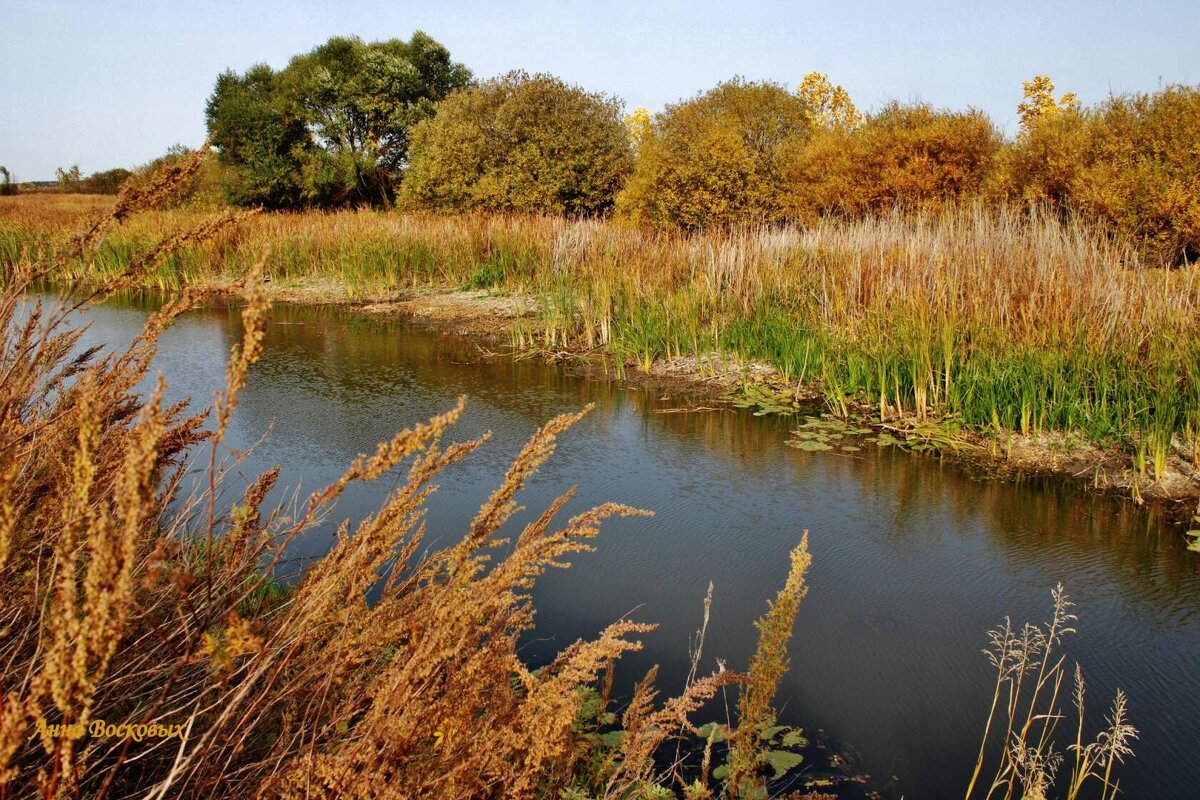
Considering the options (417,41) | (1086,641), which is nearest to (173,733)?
(1086,641)

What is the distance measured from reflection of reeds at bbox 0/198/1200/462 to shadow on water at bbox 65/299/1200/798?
865mm

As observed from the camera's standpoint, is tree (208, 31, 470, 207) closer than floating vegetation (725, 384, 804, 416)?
No

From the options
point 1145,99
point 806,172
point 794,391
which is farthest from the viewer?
point 806,172

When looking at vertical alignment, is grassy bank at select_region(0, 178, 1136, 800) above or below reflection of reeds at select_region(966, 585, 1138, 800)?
above

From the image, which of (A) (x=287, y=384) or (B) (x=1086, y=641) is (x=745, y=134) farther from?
(B) (x=1086, y=641)

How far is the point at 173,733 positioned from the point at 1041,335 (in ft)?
20.8

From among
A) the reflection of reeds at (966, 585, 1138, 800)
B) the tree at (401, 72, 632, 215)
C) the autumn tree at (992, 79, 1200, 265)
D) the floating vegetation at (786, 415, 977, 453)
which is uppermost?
the tree at (401, 72, 632, 215)

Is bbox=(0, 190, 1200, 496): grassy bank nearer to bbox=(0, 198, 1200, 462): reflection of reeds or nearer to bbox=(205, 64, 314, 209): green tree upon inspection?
bbox=(0, 198, 1200, 462): reflection of reeds

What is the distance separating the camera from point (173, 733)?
1.60 metres

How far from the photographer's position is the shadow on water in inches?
126

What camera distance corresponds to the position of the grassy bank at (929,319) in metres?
5.91

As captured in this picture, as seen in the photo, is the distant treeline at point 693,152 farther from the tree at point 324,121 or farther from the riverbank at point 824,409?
the riverbank at point 824,409

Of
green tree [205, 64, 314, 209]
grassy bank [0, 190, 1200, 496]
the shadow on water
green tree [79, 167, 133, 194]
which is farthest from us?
green tree [79, 167, 133, 194]

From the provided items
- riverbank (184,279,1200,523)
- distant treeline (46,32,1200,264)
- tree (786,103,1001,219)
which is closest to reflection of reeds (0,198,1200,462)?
riverbank (184,279,1200,523)
